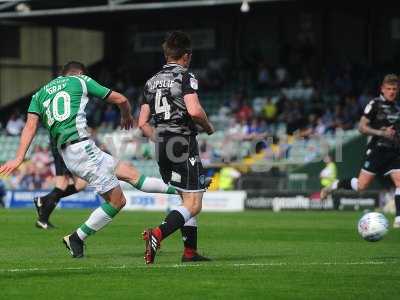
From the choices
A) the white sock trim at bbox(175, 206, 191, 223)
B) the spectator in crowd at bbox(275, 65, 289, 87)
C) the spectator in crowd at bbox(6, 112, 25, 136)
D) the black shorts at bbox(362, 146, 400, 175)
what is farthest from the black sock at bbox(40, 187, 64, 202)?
the spectator in crowd at bbox(6, 112, 25, 136)

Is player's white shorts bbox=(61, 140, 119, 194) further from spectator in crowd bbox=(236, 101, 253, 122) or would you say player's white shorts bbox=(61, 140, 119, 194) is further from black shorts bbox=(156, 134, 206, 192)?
spectator in crowd bbox=(236, 101, 253, 122)

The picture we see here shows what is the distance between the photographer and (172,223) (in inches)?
416

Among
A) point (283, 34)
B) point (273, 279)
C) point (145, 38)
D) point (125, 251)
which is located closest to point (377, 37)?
point (283, 34)

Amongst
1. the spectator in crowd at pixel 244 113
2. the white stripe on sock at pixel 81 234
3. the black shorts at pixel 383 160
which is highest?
the spectator in crowd at pixel 244 113

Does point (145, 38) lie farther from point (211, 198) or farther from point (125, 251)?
point (125, 251)

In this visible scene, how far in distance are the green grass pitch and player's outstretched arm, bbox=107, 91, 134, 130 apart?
149 cm

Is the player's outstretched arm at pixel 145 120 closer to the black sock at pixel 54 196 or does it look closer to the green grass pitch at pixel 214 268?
the green grass pitch at pixel 214 268

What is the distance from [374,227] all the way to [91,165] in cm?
349

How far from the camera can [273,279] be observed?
9.34m

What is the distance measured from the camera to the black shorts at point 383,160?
55.8 feet

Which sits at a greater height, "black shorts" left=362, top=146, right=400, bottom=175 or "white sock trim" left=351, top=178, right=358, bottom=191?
"black shorts" left=362, top=146, right=400, bottom=175

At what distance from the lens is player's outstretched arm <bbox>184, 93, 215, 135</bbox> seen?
10.5m

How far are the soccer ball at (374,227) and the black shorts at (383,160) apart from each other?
464cm

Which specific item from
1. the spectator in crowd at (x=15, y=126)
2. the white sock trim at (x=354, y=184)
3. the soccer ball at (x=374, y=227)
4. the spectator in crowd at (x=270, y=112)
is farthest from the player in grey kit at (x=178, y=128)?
the spectator in crowd at (x=15, y=126)
